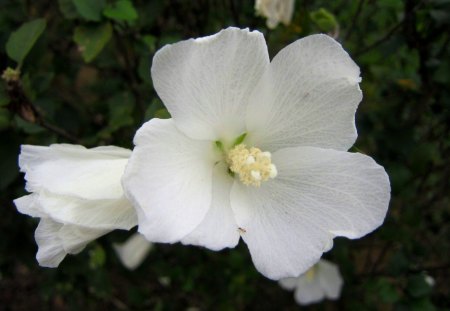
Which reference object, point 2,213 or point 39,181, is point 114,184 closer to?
point 39,181

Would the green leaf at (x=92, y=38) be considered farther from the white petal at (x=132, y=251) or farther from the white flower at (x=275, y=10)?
the white petal at (x=132, y=251)

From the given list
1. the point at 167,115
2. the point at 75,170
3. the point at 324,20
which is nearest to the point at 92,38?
the point at 167,115

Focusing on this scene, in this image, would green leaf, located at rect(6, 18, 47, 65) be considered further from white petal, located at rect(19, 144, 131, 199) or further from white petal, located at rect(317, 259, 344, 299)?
white petal, located at rect(317, 259, 344, 299)

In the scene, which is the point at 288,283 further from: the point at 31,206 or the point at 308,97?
the point at 31,206

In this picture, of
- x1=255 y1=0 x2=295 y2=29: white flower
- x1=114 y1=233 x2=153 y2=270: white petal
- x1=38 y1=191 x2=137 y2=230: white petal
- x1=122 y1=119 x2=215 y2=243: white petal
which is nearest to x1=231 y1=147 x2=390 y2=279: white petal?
x1=122 y1=119 x2=215 y2=243: white petal

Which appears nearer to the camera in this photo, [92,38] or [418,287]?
[92,38]

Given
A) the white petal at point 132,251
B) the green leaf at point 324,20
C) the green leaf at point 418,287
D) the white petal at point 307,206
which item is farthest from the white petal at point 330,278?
the white petal at point 307,206
